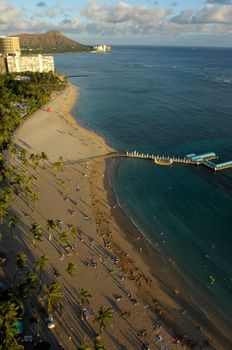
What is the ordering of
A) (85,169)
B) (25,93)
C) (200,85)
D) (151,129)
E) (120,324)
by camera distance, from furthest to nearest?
(200,85) → (25,93) → (151,129) → (85,169) → (120,324)

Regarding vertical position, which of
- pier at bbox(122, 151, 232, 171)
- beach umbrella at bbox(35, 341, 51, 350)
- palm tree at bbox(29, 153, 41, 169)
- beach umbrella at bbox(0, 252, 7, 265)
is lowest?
beach umbrella at bbox(35, 341, 51, 350)

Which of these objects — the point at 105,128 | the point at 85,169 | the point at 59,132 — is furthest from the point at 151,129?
the point at 85,169

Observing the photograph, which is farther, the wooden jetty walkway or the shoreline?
the wooden jetty walkway

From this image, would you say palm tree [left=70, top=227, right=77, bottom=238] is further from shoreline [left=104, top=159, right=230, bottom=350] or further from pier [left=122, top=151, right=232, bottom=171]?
pier [left=122, top=151, right=232, bottom=171]

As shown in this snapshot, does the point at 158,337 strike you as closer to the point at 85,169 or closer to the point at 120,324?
the point at 120,324

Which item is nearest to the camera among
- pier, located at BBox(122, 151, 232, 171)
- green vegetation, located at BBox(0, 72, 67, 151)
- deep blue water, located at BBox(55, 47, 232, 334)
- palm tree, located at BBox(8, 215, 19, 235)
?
deep blue water, located at BBox(55, 47, 232, 334)

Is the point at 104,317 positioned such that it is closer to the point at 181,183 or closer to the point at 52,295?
the point at 52,295

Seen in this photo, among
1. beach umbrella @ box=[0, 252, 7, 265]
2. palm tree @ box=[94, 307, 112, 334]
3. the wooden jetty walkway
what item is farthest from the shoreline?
the wooden jetty walkway
